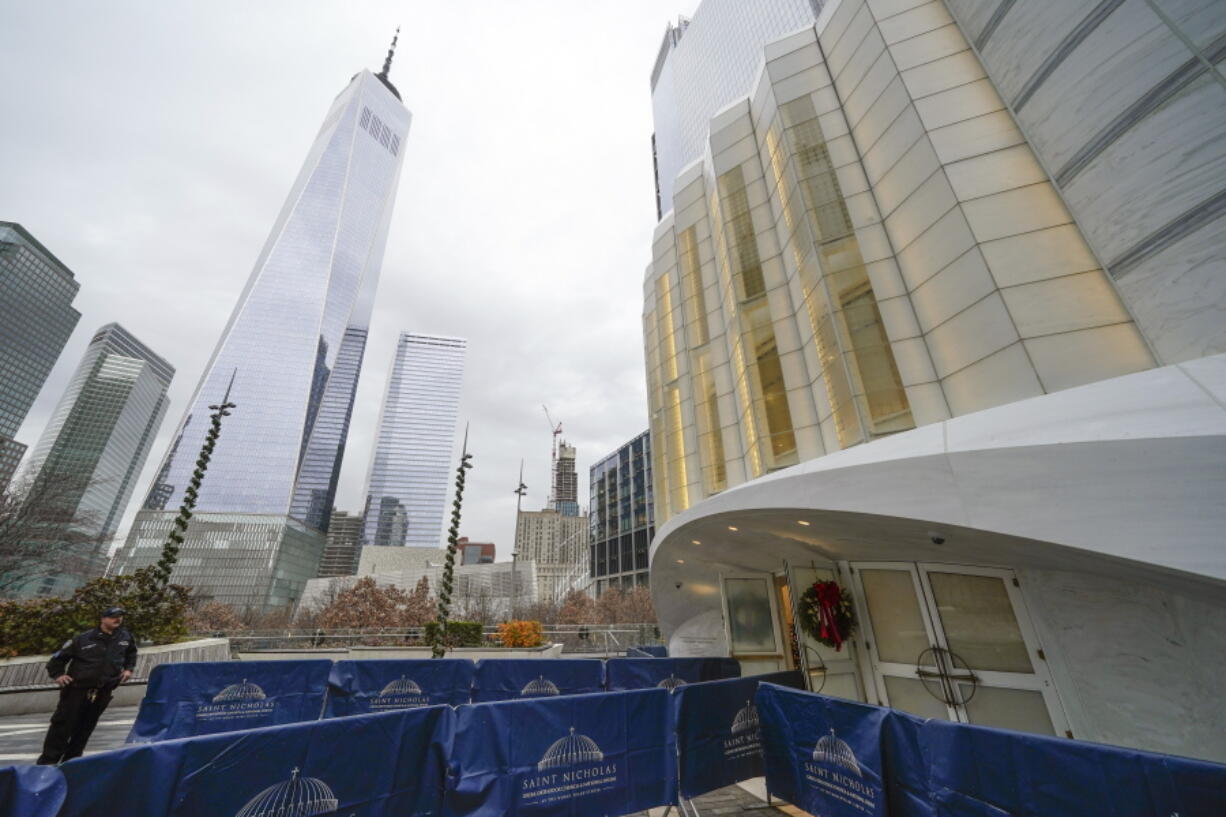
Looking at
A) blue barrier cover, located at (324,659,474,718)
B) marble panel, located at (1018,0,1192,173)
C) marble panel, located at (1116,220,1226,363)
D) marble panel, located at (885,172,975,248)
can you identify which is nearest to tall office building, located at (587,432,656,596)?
blue barrier cover, located at (324,659,474,718)

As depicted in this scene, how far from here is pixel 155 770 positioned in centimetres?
404

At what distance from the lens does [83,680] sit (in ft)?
22.1

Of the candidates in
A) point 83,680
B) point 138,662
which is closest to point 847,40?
point 83,680

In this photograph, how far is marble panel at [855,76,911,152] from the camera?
9.20 m

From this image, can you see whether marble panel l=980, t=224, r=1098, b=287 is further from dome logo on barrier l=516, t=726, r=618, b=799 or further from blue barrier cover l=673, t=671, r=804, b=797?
dome logo on barrier l=516, t=726, r=618, b=799

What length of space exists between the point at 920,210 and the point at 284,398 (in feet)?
503

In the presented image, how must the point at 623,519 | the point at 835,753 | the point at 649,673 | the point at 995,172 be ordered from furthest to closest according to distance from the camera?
the point at 623,519 → the point at 649,673 → the point at 995,172 → the point at 835,753

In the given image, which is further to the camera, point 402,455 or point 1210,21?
point 402,455

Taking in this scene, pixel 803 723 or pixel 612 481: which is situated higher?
pixel 612 481

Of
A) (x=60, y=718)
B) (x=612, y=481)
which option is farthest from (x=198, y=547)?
(x=60, y=718)

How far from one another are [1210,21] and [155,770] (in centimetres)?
1359

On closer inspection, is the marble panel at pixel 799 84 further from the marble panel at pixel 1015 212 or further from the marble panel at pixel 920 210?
the marble panel at pixel 1015 212

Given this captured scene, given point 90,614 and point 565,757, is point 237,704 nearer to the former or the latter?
point 565,757

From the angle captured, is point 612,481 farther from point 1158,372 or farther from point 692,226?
point 1158,372
